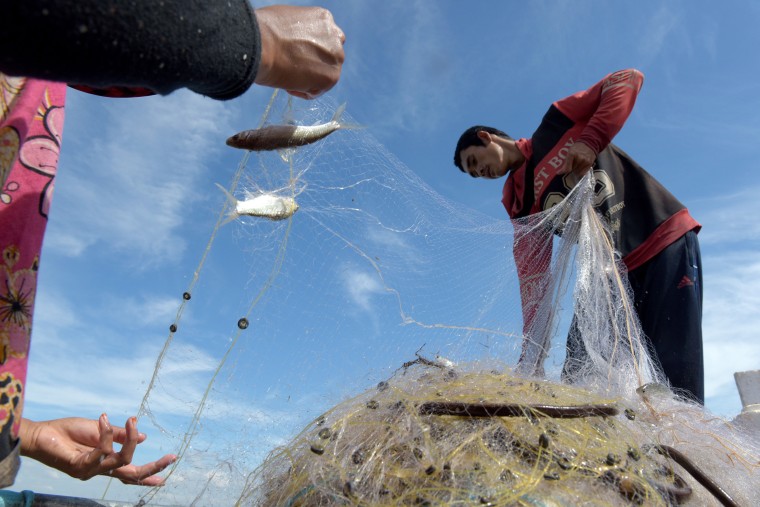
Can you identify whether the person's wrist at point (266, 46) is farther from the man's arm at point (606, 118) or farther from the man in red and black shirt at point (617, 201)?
the man's arm at point (606, 118)

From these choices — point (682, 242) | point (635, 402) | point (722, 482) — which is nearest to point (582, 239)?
point (682, 242)

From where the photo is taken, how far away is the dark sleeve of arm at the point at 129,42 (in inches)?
31.9

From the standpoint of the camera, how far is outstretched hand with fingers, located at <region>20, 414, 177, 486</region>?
181 cm

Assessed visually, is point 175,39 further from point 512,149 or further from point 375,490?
point 512,149

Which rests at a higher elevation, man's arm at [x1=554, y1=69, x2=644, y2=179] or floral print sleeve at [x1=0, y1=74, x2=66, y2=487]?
man's arm at [x1=554, y1=69, x2=644, y2=179]

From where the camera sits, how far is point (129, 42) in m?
0.88

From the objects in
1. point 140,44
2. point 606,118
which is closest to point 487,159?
point 606,118

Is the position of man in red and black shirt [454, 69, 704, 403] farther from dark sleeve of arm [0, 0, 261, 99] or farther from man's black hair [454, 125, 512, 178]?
dark sleeve of arm [0, 0, 261, 99]

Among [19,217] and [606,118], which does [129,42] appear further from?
[606,118]

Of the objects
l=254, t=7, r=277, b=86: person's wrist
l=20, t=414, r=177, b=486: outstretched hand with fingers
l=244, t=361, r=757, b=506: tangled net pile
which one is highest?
l=254, t=7, r=277, b=86: person's wrist

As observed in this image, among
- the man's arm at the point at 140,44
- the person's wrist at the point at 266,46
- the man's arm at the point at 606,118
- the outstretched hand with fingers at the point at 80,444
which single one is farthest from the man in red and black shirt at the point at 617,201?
the man's arm at the point at 140,44

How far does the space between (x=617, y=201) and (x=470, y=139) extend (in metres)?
1.47

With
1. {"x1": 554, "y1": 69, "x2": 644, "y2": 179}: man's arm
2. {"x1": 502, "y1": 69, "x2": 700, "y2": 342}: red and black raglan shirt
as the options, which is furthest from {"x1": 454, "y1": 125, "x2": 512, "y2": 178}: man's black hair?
{"x1": 554, "y1": 69, "x2": 644, "y2": 179}: man's arm

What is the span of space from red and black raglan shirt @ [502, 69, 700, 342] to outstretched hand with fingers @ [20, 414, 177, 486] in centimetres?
268
